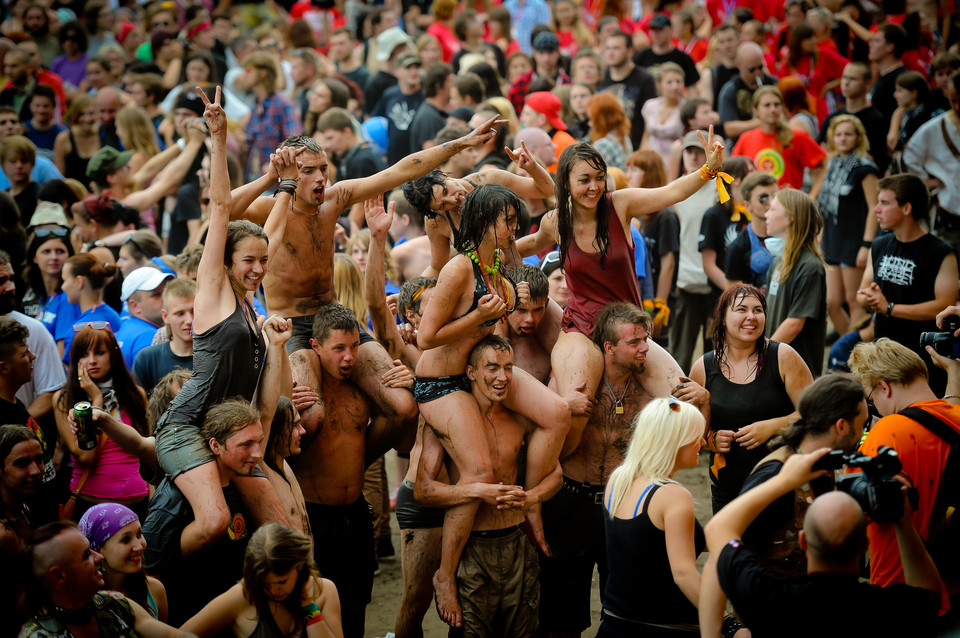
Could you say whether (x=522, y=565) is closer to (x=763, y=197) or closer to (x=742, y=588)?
(x=742, y=588)

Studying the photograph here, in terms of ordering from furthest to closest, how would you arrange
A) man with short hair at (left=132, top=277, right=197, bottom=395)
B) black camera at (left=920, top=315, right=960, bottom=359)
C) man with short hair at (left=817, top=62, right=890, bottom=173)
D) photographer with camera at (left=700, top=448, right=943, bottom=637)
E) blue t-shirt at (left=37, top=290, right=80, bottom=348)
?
man with short hair at (left=817, top=62, right=890, bottom=173), blue t-shirt at (left=37, top=290, right=80, bottom=348), man with short hair at (left=132, top=277, right=197, bottom=395), black camera at (left=920, top=315, right=960, bottom=359), photographer with camera at (left=700, top=448, right=943, bottom=637)

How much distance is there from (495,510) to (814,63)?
971cm

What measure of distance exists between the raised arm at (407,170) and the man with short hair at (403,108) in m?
5.42

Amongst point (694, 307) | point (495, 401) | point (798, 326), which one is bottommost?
point (694, 307)

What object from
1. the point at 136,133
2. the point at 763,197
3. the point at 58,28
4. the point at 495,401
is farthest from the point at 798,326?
the point at 58,28

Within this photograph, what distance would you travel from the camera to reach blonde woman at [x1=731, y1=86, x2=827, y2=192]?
30.2 ft

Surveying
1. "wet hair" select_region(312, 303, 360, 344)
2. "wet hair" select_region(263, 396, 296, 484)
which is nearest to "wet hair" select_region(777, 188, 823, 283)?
"wet hair" select_region(312, 303, 360, 344)

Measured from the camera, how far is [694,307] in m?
8.63

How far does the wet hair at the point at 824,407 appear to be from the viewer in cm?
355

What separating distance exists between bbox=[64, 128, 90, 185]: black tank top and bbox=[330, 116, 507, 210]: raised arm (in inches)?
231

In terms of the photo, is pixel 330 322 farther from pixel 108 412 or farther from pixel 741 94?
pixel 741 94

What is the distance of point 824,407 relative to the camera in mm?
3561

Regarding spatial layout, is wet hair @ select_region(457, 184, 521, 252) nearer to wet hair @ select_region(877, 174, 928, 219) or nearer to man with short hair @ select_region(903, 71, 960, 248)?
wet hair @ select_region(877, 174, 928, 219)

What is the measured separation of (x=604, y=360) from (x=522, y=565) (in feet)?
3.95
